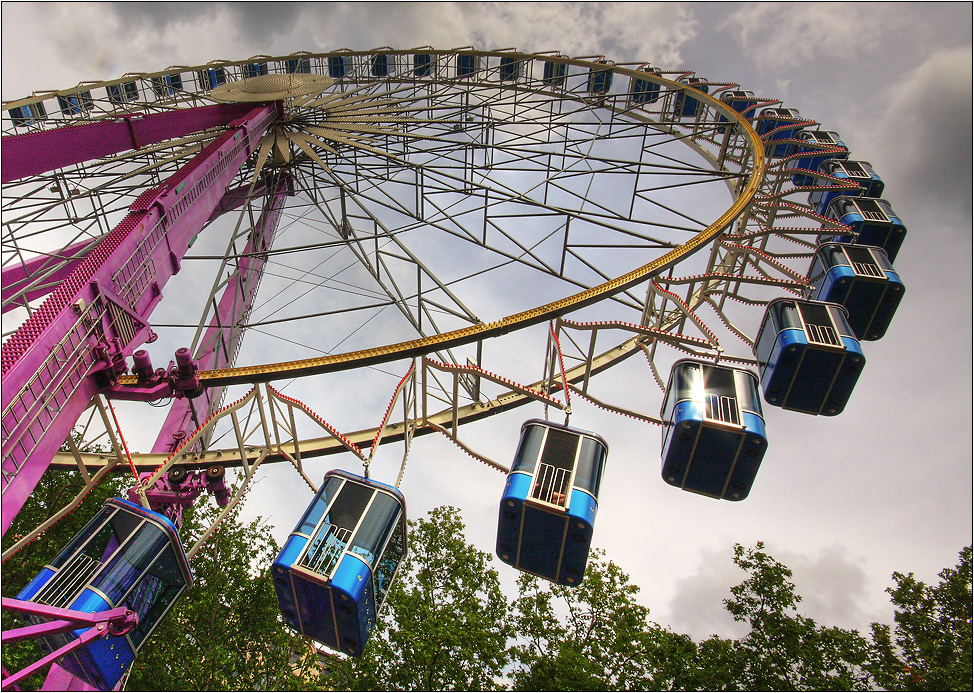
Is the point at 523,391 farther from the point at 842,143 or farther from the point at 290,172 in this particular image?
the point at 842,143

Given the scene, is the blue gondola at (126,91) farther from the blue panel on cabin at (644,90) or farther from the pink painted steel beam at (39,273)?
the blue panel on cabin at (644,90)

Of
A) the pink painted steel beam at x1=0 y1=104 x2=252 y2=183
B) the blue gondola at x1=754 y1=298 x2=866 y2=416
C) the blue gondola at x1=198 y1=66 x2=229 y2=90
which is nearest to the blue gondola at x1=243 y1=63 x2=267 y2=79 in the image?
the blue gondola at x1=198 y1=66 x2=229 y2=90

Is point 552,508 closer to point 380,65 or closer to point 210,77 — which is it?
point 380,65

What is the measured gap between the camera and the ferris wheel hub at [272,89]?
61.0 feet

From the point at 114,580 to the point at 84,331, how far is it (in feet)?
12.1

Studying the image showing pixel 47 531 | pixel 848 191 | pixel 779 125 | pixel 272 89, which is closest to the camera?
pixel 848 191

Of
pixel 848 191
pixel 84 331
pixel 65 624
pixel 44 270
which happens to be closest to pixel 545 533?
pixel 65 624

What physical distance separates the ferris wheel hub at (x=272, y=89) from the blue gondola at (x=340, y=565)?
15.2m

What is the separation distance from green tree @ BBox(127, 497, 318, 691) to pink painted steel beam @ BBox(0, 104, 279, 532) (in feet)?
40.0

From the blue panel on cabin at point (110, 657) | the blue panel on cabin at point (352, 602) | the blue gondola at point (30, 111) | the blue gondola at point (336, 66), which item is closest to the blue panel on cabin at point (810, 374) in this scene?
the blue panel on cabin at point (352, 602)

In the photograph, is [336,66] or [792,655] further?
[336,66]

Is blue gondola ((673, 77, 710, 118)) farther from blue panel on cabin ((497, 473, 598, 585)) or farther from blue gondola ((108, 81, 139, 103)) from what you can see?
blue gondola ((108, 81, 139, 103))

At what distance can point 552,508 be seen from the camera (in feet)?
26.1

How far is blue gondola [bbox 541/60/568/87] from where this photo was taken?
83.2 feet
